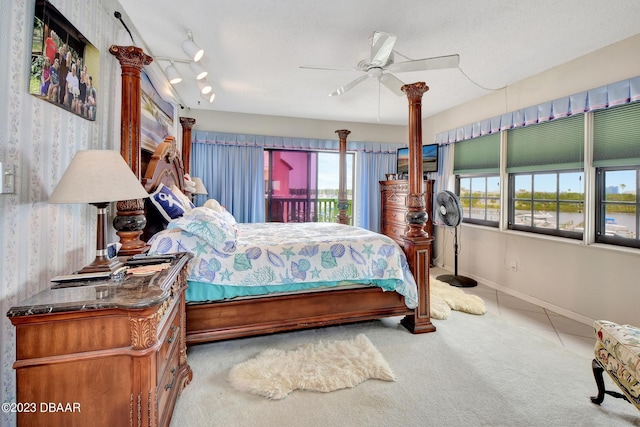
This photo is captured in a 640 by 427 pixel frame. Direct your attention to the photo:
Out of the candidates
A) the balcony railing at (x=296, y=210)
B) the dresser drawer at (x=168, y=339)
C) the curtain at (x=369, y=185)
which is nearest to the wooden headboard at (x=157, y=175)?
the dresser drawer at (x=168, y=339)

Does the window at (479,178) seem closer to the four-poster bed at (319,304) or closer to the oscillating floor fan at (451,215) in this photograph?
the oscillating floor fan at (451,215)

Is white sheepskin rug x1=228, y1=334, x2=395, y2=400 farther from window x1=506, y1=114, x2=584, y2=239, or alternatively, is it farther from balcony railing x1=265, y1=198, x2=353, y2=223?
balcony railing x1=265, y1=198, x2=353, y2=223

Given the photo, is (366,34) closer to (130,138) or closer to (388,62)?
(388,62)

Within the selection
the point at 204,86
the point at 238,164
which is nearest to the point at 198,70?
the point at 204,86

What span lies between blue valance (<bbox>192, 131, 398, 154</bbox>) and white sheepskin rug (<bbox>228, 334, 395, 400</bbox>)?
11.8 feet

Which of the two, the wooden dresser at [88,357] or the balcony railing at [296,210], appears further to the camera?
the balcony railing at [296,210]

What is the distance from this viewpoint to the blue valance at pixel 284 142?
15.4 feet

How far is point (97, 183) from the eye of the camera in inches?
50.4

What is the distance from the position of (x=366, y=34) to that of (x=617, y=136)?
2412 mm

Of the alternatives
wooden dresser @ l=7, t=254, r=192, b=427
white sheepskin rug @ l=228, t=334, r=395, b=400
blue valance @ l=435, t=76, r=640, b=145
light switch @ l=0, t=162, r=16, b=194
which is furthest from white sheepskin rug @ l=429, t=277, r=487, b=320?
light switch @ l=0, t=162, r=16, b=194

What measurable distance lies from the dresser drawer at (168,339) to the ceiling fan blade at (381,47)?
2.25m

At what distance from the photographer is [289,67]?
123 inches

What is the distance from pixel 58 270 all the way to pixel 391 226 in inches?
176

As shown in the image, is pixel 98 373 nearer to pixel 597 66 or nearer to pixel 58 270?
pixel 58 270
